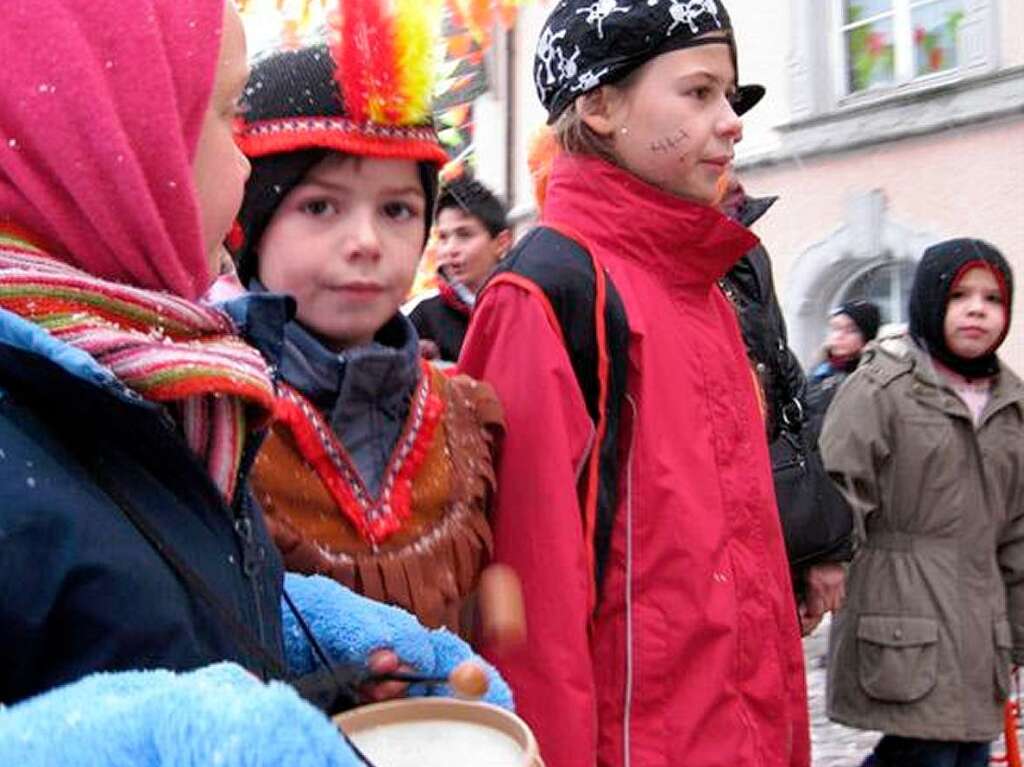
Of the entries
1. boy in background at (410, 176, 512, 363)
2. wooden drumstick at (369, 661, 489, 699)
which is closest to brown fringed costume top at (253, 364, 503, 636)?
wooden drumstick at (369, 661, 489, 699)

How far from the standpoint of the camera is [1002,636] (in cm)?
333

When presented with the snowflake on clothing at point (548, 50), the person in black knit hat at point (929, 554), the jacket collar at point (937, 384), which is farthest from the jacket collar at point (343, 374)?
the jacket collar at point (937, 384)

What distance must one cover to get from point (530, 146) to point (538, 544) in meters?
1.54

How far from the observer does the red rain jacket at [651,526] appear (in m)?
1.84

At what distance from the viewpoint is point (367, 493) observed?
5.55 feet

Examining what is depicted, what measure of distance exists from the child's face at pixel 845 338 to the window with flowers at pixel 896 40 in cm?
244

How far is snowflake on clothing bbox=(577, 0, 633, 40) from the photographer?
216 cm

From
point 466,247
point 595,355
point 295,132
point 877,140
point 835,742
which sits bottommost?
point 835,742

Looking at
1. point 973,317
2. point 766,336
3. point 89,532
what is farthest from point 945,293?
point 89,532

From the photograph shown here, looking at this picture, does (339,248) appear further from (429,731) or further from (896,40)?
(896,40)

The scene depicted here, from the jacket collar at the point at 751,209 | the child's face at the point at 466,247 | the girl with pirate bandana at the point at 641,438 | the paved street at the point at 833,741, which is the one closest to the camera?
the girl with pirate bandana at the point at 641,438

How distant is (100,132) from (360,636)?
544 millimetres

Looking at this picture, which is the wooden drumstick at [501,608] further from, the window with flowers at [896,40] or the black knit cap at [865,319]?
the window with flowers at [896,40]

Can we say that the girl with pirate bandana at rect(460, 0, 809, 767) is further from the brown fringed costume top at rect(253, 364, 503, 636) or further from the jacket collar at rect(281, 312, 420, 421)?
the jacket collar at rect(281, 312, 420, 421)
